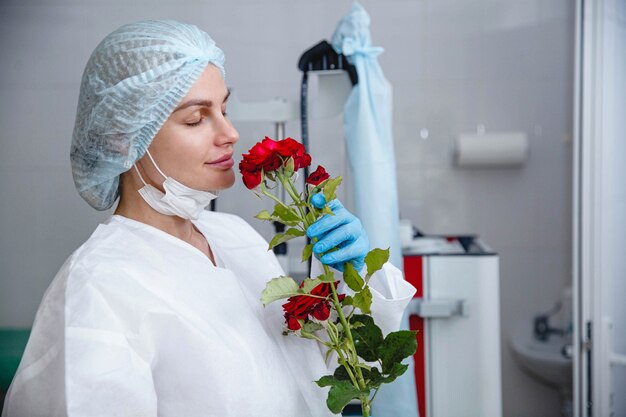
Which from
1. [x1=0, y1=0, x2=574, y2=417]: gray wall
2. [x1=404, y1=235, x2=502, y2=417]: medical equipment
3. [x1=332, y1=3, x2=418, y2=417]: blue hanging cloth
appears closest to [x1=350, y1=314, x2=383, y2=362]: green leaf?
[x1=332, y1=3, x2=418, y2=417]: blue hanging cloth

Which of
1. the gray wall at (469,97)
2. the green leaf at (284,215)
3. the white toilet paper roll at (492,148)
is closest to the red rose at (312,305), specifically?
the green leaf at (284,215)

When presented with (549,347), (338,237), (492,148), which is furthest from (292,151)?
(549,347)

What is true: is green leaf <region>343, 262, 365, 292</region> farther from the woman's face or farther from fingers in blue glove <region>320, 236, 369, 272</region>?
the woman's face

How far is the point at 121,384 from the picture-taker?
815 mm

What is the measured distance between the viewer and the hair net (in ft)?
3.16

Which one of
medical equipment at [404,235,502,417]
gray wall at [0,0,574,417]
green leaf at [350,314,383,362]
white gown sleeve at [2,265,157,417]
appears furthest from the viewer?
gray wall at [0,0,574,417]

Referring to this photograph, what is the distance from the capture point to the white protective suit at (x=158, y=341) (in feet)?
2.69

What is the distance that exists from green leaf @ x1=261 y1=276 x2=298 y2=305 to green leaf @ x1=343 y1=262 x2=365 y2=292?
0.08 meters

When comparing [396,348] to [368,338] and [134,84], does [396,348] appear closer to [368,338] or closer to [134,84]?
[368,338]

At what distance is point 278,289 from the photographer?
2.83 feet

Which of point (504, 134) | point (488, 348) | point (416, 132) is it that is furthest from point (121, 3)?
point (488, 348)

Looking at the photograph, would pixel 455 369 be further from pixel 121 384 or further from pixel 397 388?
pixel 121 384

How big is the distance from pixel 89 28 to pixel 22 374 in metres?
1.53

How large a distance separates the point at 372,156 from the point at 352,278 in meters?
0.76
